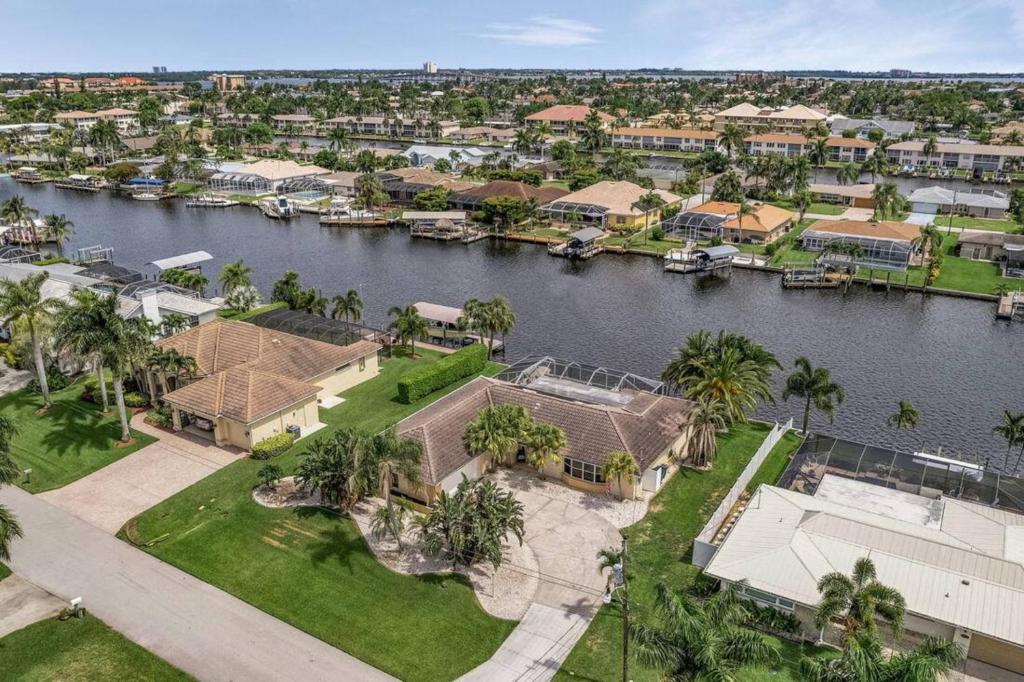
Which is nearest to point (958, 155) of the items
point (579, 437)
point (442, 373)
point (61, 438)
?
point (442, 373)

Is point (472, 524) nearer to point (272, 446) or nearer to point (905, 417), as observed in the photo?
point (272, 446)

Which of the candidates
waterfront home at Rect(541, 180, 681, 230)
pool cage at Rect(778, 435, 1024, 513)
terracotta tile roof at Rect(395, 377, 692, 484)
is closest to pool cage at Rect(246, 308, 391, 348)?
terracotta tile roof at Rect(395, 377, 692, 484)

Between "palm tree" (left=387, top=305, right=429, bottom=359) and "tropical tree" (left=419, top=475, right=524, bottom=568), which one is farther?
"palm tree" (left=387, top=305, right=429, bottom=359)

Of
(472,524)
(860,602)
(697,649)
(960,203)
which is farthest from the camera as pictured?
(960,203)

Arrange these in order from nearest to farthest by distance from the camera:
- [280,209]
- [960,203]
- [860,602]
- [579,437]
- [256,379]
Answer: [860,602], [579,437], [256,379], [960,203], [280,209]

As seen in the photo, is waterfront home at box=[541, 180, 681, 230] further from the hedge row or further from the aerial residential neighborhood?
the hedge row

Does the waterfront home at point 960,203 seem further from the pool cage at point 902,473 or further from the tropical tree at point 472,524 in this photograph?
the tropical tree at point 472,524

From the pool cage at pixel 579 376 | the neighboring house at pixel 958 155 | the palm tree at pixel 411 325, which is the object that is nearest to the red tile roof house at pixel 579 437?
the pool cage at pixel 579 376
